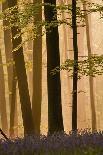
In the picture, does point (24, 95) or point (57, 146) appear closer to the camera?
point (57, 146)

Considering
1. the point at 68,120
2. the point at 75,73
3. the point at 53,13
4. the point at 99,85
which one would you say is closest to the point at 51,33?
the point at 53,13

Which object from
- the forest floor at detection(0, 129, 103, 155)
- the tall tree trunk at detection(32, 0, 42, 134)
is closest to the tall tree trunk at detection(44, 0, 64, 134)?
the forest floor at detection(0, 129, 103, 155)

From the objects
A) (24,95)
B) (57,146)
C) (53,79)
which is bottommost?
(57,146)

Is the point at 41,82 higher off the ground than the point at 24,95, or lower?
higher

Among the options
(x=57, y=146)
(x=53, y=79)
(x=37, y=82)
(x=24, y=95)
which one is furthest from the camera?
(x=37, y=82)

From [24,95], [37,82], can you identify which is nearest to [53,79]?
[24,95]

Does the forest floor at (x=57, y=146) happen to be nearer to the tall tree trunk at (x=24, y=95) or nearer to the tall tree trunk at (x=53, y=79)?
the tall tree trunk at (x=53, y=79)

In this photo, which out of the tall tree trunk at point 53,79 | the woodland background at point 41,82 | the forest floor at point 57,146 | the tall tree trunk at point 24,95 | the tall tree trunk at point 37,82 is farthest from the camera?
the woodland background at point 41,82

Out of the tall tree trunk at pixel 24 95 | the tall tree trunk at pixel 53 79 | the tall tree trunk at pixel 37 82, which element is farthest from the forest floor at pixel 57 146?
the tall tree trunk at pixel 37 82

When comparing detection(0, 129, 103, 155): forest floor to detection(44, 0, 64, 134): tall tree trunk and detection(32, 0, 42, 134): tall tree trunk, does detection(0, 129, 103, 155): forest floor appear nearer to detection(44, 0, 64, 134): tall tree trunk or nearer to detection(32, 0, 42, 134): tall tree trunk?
detection(44, 0, 64, 134): tall tree trunk

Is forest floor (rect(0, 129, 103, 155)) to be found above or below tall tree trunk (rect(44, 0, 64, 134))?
below

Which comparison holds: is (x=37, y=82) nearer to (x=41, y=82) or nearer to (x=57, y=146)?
(x=41, y=82)

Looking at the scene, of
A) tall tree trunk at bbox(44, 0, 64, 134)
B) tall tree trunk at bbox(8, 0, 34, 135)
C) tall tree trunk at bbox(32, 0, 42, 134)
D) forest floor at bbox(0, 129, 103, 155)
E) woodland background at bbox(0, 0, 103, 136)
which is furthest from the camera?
woodland background at bbox(0, 0, 103, 136)

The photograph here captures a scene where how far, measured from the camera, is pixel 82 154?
5254 mm
